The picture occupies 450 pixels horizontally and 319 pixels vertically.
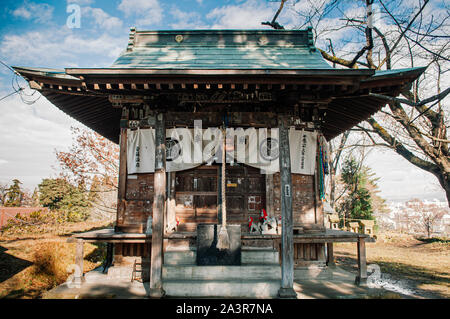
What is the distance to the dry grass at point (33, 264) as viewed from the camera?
8023mm

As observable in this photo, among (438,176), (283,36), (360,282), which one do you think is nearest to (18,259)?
(360,282)

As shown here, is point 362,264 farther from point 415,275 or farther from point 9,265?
point 9,265

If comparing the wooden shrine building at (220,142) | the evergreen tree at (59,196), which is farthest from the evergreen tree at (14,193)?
the wooden shrine building at (220,142)

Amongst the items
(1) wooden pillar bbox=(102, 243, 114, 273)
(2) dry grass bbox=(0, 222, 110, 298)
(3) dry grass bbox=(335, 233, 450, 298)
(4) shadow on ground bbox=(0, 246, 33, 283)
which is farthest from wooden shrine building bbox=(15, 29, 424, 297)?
(4) shadow on ground bbox=(0, 246, 33, 283)

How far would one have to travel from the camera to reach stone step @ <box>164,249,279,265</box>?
6.96 metres

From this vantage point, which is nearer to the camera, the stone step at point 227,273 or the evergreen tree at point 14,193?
the stone step at point 227,273

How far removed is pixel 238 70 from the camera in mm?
5465

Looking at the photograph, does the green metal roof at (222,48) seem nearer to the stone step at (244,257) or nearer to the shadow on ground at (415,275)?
the stone step at (244,257)

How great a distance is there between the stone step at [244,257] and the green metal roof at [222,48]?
16.8 feet

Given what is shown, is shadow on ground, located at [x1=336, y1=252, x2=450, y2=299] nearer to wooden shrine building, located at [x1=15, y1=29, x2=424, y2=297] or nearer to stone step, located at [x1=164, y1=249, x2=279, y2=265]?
wooden shrine building, located at [x1=15, y1=29, x2=424, y2=297]

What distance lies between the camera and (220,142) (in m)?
7.53

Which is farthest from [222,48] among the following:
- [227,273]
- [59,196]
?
[59,196]

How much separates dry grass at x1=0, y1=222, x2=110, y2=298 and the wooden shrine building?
3102 mm

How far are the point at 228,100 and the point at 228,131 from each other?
1249 millimetres
